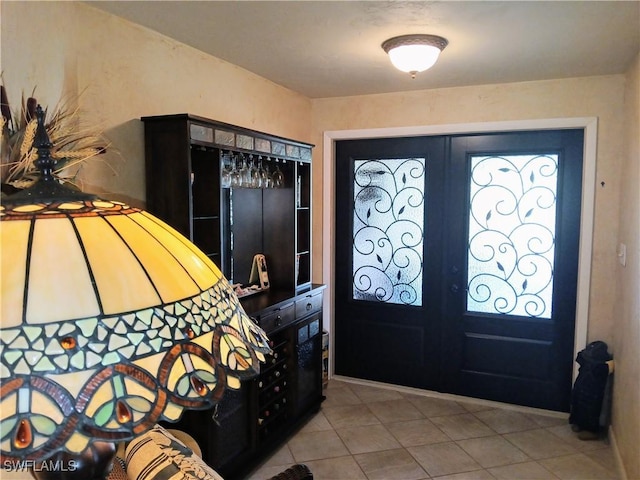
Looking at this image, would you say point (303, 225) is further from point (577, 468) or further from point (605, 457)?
point (605, 457)

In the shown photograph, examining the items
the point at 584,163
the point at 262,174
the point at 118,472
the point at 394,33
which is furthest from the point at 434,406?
the point at 118,472

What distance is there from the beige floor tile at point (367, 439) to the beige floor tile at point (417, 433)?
60 mm

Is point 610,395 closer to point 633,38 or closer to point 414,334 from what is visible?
point 414,334

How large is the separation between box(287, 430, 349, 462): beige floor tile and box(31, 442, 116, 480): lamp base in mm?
2430

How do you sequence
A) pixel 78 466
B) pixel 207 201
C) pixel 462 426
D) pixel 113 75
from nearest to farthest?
1. pixel 78 466
2. pixel 113 75
3. pixel 207 201
4. pixel 462 426

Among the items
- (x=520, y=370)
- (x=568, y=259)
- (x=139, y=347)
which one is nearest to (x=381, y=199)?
(x=568, y=259)

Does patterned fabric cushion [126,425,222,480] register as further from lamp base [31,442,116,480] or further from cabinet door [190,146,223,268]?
cabinet door [190,146,223,268]

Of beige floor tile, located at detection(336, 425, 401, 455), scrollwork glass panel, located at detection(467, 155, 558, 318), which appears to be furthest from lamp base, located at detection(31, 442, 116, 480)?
scrollwork glass panel, located at detection(467, 155, 558, 318)

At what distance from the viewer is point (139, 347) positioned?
611mm

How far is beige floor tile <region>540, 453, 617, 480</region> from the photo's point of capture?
2.76 m

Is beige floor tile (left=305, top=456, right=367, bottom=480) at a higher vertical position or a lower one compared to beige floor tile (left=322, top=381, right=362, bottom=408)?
lower

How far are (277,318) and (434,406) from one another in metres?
1.65

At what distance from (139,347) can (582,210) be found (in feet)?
11.4

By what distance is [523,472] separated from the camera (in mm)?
2812
